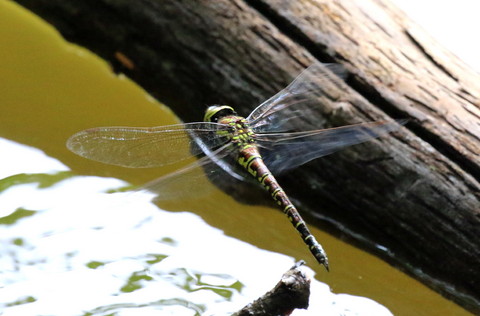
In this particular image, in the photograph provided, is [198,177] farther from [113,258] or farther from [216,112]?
[113,258]

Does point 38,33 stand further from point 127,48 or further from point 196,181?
point 196,181

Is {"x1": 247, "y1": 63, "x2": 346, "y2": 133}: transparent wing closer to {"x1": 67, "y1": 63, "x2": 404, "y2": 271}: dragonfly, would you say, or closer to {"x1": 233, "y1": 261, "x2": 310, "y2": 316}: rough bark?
{"x1": 67, "y1": 63, "x2": 404, "y2": 271}: dragonfly

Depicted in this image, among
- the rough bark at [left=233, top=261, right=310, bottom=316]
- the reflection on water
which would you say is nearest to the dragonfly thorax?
the reflection on water

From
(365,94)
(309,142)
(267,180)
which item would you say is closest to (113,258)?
(267,180)

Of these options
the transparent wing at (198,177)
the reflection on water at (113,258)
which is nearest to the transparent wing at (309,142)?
the transparent wing at (198,177)

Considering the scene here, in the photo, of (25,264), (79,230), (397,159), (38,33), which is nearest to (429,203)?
(397,159)

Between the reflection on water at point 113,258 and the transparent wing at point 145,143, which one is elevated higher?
the transparent wing at point 145,143

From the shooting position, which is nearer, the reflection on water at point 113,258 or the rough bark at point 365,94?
the reflection on water at point 113,258

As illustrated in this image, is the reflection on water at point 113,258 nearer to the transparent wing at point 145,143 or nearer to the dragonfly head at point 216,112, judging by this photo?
the transparent wing at point 145,143
